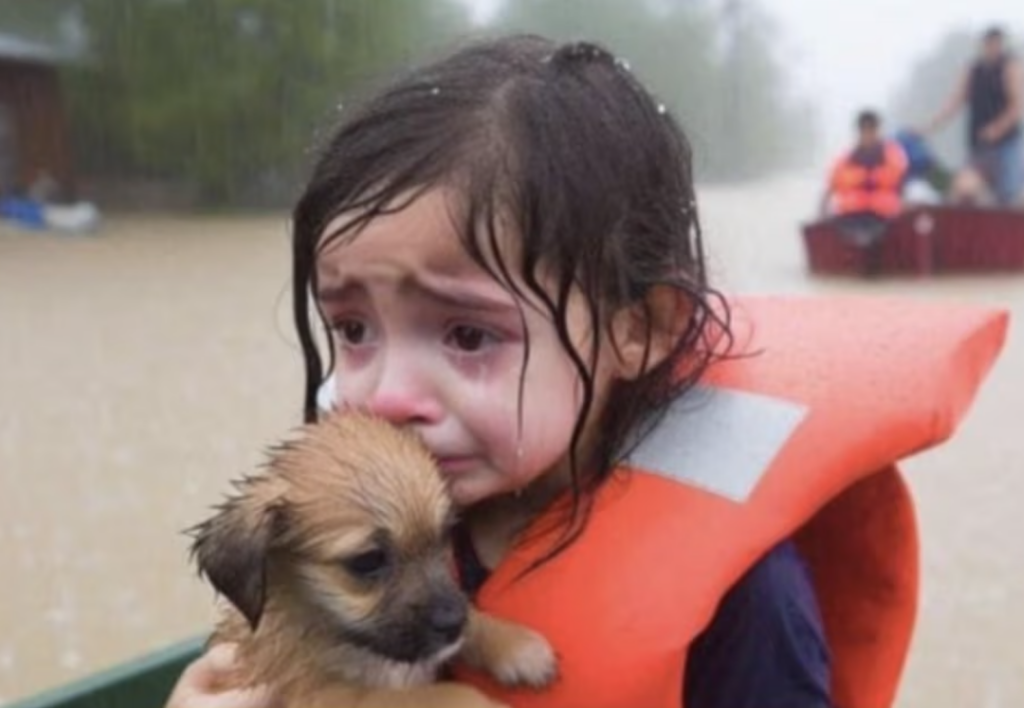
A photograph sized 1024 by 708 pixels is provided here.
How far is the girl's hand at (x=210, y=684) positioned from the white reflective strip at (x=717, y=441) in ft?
1.79

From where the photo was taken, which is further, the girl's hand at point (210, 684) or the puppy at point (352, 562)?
the girl's hand at point (210, 684)

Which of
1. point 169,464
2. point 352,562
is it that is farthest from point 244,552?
point 169,464

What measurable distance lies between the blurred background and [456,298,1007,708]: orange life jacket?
0.33 m

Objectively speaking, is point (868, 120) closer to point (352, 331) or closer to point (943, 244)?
point (943, 244)

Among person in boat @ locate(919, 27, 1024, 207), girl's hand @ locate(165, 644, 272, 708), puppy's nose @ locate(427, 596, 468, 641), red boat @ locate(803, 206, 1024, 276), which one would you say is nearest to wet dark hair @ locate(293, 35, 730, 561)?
puppy's nose @ locate(427, 596, 468, 641)

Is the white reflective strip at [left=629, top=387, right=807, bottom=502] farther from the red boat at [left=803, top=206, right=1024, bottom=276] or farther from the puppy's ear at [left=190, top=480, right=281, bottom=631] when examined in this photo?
the red boat at [left=803, top=206, right=1024, bottom=276]

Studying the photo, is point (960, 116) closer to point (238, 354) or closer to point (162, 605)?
point (238, 354)

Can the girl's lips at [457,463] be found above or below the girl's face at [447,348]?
below

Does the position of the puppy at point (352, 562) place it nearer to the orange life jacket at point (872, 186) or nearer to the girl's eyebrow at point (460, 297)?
the girl's eyebrow at point (460, 297)

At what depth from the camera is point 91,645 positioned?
5609mm

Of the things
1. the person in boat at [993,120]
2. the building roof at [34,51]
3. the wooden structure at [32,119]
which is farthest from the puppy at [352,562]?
the building roof at [34,51]

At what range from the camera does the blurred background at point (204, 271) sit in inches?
224

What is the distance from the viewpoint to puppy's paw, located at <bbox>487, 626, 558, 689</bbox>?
5.77 feet

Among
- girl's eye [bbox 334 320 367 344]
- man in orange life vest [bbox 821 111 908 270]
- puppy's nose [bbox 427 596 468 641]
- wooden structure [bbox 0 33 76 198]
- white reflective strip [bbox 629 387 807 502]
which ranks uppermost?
girl's eye [bbox 334 320 367 344]
